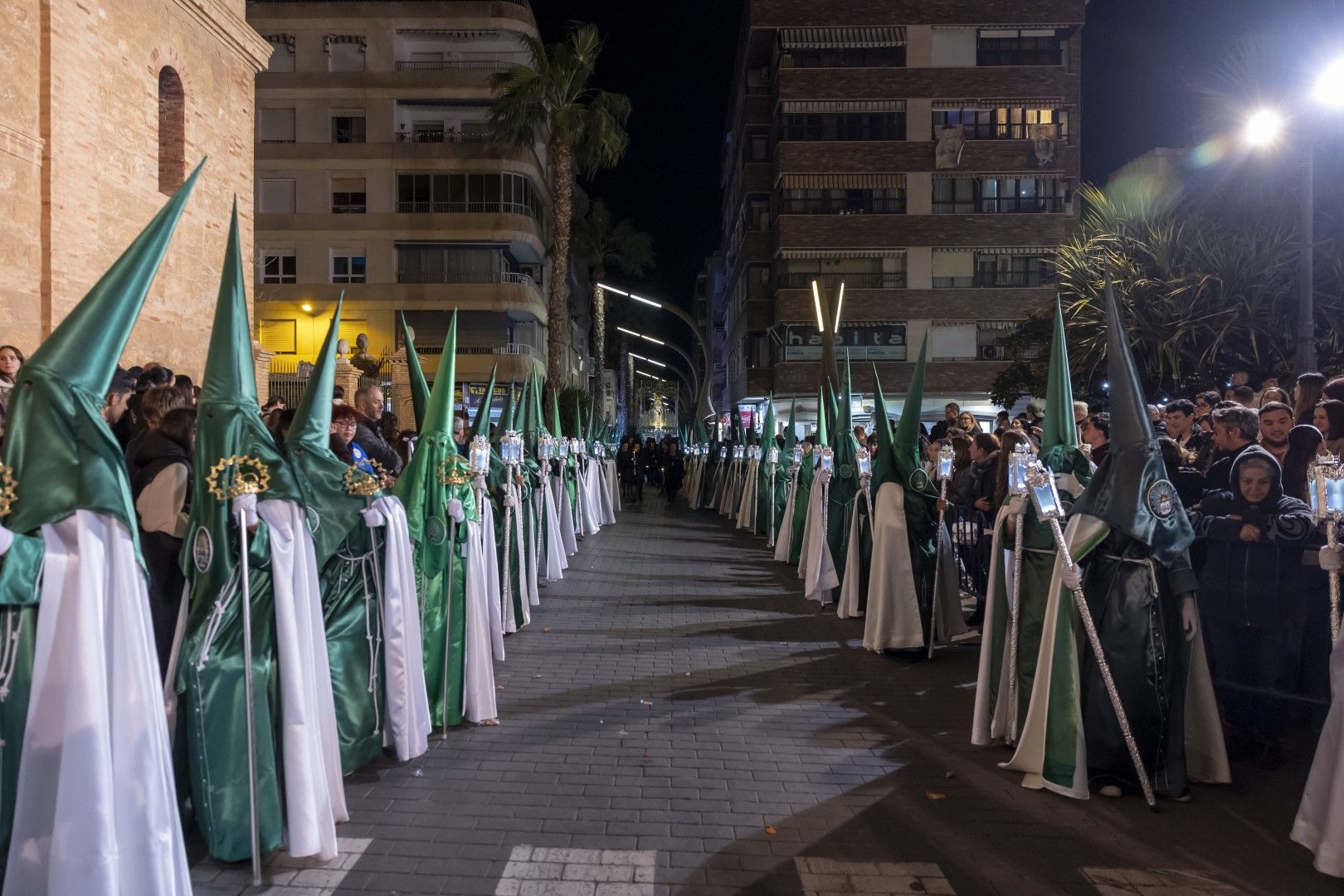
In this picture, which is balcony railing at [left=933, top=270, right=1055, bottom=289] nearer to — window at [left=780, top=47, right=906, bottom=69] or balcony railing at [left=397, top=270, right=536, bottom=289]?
window at [left=780, top=47, right=906, bottom=69]

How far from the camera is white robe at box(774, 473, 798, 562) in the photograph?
51.1ft

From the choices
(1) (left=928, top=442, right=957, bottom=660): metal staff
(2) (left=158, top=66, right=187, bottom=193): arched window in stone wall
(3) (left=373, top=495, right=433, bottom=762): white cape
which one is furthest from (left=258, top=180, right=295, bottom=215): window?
(3) (left=373, top=495, right=433, bottom=762): white cape

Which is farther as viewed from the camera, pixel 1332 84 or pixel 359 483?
pixel 1332 84

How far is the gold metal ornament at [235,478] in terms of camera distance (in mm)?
4461

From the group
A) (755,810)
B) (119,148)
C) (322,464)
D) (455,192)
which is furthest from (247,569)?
(455,192)

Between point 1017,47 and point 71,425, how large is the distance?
4327 cm

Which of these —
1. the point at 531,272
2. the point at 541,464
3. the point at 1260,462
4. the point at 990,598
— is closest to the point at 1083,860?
the point at 990,598

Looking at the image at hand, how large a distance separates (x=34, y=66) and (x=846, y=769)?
14.2m

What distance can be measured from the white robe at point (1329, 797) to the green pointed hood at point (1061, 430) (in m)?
2.09

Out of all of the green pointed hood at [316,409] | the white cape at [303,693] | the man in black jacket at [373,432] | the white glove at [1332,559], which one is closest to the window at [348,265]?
the man in black jacket at [373,432]

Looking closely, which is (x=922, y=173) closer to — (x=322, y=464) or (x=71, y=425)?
(x=322, y=464)

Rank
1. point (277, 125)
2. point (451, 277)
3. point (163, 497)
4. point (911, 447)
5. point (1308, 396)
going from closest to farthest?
point (163, 497) < point (1308, 396) < point (911, 447) < point (277, 125) < point (451, 277)

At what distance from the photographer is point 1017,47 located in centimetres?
4059

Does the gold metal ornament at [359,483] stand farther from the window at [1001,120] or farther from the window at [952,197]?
the window at [1001,120]
